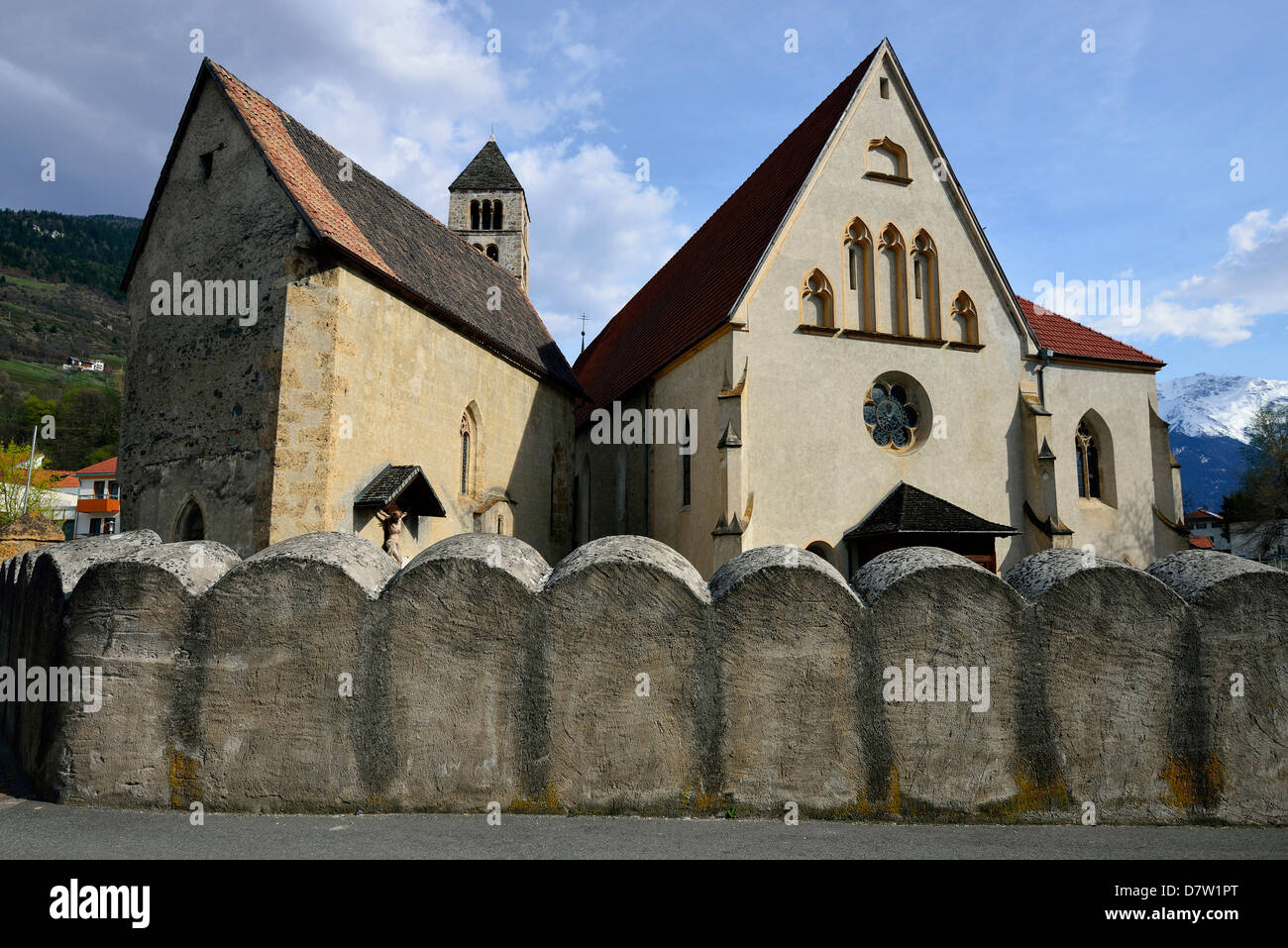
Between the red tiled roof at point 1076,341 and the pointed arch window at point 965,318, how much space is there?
121 inches

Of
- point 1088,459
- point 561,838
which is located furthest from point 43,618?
point 1088,459

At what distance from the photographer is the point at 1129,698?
184 inches

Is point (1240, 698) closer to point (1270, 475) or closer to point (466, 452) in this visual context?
point (466, 452)

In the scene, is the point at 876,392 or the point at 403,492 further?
the point at 876,392

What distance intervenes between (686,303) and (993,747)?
1857 centimetres

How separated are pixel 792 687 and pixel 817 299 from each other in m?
15.1

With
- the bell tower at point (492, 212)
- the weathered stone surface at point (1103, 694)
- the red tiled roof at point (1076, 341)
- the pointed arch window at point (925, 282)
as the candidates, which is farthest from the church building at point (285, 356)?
the bell tower at point (492, 212)

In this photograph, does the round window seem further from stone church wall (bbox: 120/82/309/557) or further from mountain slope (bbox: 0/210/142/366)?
mountain slope (bbox: 0/210/142/366)

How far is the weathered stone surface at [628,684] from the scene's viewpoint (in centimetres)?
451

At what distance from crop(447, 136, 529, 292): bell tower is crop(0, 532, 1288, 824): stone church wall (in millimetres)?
32721

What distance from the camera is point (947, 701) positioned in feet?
15.0
